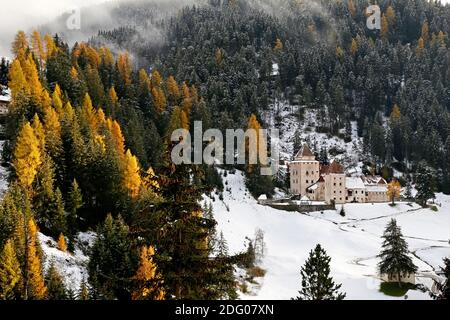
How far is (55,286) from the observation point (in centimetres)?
3928

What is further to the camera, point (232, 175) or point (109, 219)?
point (232, 175)

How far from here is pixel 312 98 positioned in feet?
480

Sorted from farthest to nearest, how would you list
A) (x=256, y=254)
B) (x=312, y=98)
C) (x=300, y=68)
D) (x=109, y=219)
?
(x=300, y=68)
(x=312, y=98)
(x=256, y=254)
(x=109, y=219)

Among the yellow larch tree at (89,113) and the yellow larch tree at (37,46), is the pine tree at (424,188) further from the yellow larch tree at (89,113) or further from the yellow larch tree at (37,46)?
the yellow larch tree at (37,46)

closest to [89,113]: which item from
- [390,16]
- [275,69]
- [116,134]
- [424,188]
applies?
[116,134]

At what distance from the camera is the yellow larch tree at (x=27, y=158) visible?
1955 inches

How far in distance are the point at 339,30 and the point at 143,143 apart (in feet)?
431

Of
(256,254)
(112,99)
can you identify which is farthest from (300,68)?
(256,254)

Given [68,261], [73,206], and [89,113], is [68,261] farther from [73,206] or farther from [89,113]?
[89,113]

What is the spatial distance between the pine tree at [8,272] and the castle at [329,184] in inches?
2527

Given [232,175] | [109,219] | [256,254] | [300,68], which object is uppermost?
[300,68]

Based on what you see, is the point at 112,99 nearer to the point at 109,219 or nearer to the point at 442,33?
the point at 109,219

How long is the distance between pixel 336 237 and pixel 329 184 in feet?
85.0

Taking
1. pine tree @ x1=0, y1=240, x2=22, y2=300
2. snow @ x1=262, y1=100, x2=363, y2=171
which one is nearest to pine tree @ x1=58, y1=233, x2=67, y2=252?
pine tree @ x1=0, y1=240, x2=22, y2=300
